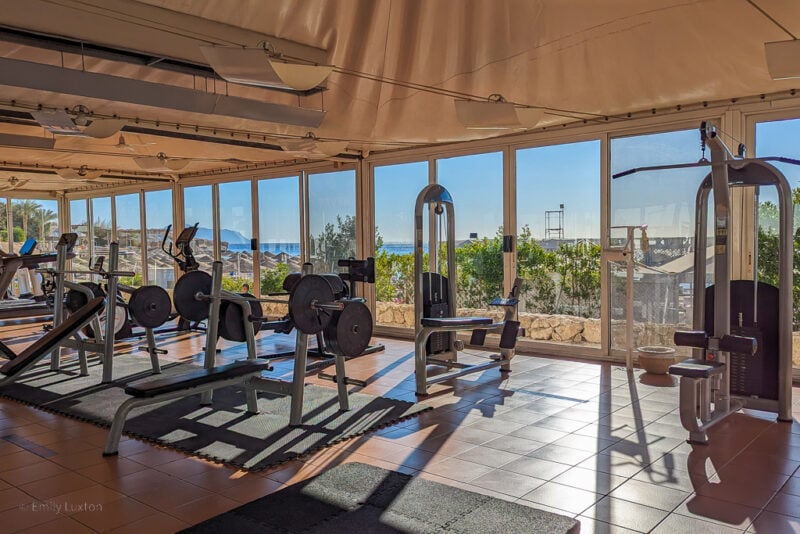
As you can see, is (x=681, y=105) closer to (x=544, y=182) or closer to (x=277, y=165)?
(x=544, y=182)

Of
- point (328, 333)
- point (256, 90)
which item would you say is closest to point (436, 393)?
point (328, 333)

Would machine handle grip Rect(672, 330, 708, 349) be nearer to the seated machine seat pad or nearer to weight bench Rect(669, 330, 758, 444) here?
weight bench Rect(669, 330, 758, 444)

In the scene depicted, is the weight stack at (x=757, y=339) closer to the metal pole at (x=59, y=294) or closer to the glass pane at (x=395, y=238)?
the glass pane at (x=395, y=238)

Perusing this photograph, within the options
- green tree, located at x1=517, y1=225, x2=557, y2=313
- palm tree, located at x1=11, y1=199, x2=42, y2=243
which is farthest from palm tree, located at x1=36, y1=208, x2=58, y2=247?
green tree, located at x1=517, y1=225, x2=557, y2=313

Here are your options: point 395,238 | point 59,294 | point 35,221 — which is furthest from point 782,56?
point 35,221

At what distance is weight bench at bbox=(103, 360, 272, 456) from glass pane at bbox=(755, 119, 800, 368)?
15.1 feet

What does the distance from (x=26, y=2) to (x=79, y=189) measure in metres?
10.7

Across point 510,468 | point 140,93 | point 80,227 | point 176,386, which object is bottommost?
point 510,468

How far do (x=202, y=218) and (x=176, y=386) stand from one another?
26.1 ft

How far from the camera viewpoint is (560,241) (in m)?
6.90

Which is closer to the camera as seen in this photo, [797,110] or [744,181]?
[744,181]

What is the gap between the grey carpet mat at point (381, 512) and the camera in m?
2.64

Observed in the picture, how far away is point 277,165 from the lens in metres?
9.81

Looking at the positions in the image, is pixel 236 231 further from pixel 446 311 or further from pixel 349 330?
pixel 349 330
